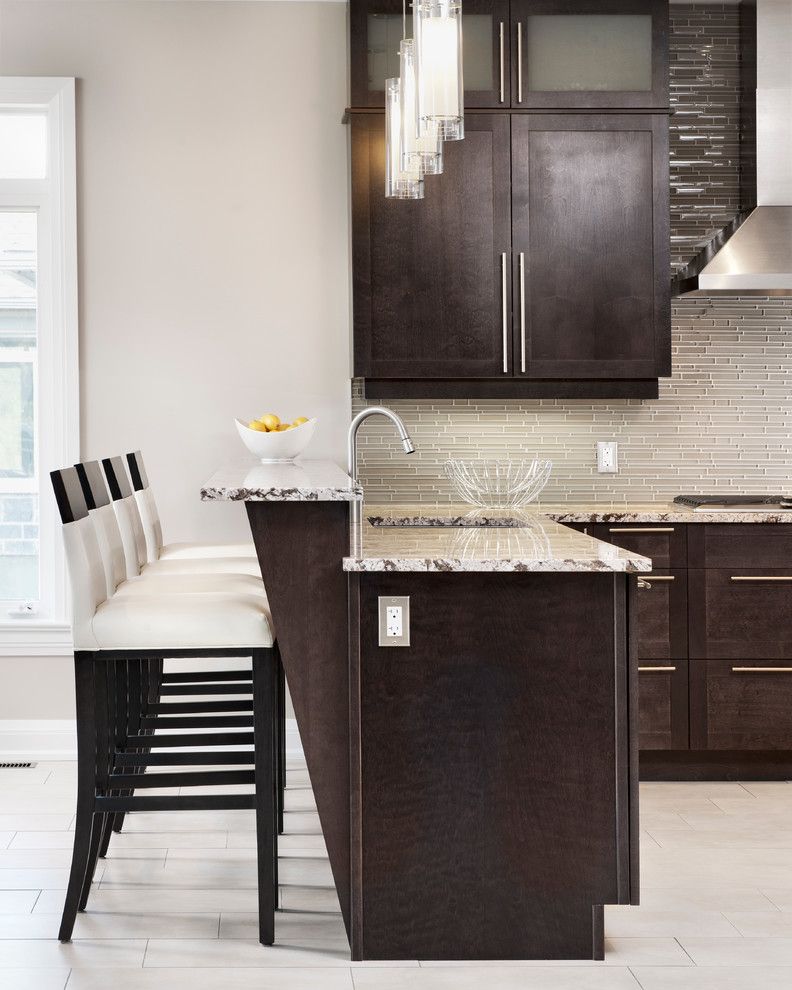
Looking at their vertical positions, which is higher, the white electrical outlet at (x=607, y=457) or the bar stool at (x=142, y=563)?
the white electrical outlet at (x=607, y=457)

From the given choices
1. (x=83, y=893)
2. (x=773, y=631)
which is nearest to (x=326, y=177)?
(x=773, y=631)

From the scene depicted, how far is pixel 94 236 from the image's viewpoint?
4.00 m

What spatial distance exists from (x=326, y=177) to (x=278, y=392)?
836 millimetres

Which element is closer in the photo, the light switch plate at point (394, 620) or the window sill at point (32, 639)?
the light switch plate at point (394, 620)

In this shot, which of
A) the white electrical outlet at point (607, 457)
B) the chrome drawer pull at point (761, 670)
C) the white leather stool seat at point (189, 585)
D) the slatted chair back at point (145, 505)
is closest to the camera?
the white leather stool seat at point (189, 585)

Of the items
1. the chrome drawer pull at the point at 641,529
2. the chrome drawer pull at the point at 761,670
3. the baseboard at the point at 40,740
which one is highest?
the chrome drawer pull at the point at 641,529

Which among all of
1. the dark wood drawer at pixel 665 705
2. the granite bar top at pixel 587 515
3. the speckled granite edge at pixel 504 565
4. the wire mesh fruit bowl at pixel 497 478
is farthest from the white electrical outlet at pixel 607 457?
the speckled granite edge at pixel 504 565

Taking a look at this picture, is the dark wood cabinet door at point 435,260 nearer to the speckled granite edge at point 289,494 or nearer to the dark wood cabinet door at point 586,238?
the dark wood cabinet door at point 586,238

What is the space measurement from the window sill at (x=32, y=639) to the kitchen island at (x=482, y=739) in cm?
195

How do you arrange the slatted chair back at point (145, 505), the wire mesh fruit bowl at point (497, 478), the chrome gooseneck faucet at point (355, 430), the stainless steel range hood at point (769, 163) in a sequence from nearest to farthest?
the chrome gooseneck faucet at point (355, 430) < the slatted chair back at point (145, 505) < the stainless steel range hood at point (769, 163) < the wire mesh fruit bowl at point (497, 478)

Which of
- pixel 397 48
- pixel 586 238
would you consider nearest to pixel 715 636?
pixel 586 238

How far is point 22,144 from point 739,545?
301cm

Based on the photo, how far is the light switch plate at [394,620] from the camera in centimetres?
233

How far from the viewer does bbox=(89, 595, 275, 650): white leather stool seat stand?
2432mm
